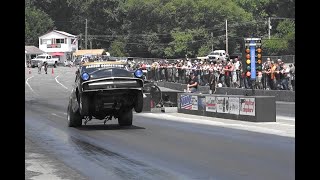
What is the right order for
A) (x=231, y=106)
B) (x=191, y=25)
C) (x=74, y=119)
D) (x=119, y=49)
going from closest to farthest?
(x=74, y=119)
(x=231, y=106)
(x=191, y=25)
(x=119, y=49)

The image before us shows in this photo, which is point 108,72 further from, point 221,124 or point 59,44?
point 59,44

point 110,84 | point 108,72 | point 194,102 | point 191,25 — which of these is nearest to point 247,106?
point 194,102

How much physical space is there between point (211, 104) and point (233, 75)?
994 centimetres

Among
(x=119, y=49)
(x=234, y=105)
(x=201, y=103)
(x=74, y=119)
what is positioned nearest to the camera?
(x=74, y=119)

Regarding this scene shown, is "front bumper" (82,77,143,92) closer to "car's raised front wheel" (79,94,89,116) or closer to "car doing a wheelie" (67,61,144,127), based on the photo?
"car doing a wheelie" (67,61,144,127)

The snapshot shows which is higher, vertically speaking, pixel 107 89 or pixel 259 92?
pixel 107 89

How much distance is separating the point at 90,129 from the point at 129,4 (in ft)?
312

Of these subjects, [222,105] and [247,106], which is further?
[222,105]

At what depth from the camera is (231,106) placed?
26.3 meters

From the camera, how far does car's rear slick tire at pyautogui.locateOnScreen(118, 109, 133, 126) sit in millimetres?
21763

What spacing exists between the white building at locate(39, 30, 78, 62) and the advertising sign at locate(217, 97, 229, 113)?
107876 mm

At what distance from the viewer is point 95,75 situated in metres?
20.1
